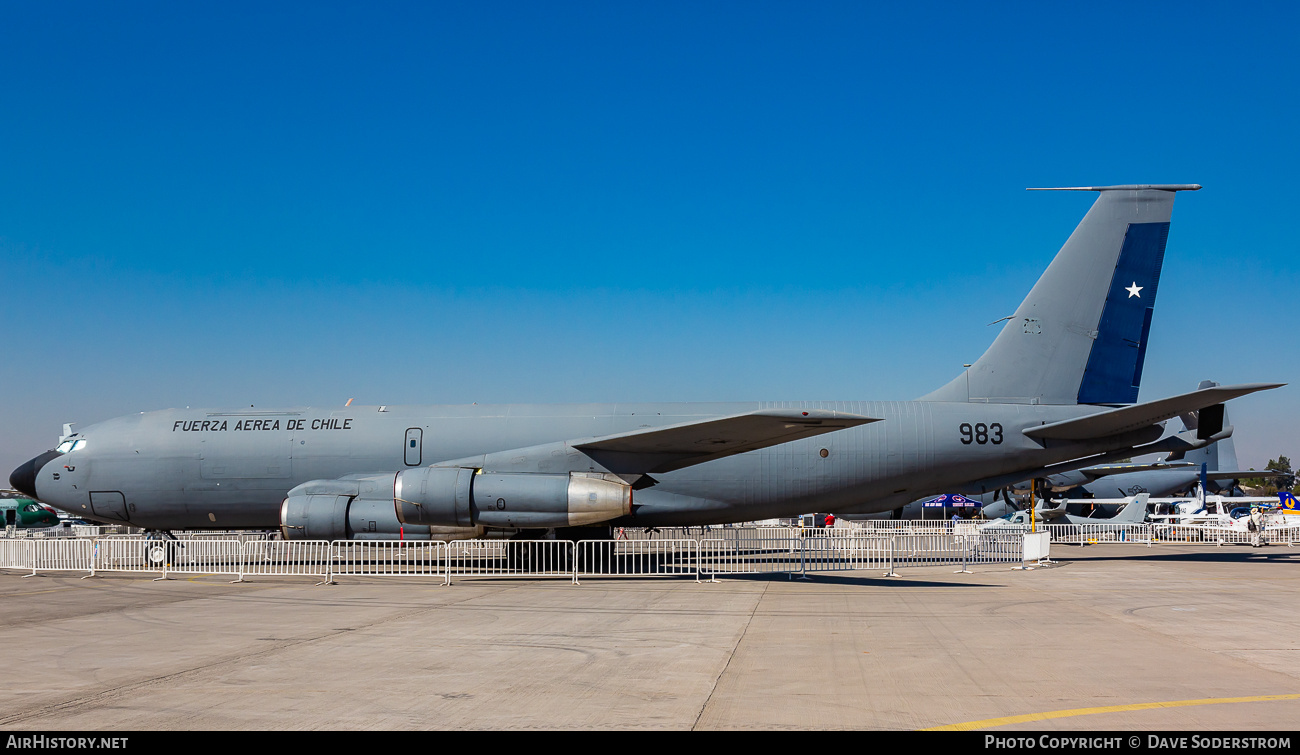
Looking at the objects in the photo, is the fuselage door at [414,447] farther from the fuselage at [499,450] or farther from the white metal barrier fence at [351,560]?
the white metal barrier fence at [351,560]

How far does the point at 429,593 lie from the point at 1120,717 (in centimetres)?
1138

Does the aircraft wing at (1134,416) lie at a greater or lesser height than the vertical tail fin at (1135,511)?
greater

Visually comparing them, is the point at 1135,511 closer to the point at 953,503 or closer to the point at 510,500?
the point at 953,503

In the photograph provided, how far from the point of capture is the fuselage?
61.2ft

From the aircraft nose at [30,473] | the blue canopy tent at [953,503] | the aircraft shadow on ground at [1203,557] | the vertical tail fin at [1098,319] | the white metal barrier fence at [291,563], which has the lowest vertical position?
the blue canopy tent at [953,503]

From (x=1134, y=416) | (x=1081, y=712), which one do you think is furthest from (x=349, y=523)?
(x=1134, y=416)

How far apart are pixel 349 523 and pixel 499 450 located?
3366 millimetres

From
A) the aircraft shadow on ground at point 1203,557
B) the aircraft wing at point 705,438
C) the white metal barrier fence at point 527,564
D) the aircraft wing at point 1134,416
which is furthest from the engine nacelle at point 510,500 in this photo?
the aircraft shadow on ground at point 1203,557

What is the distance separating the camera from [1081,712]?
18.9 feet

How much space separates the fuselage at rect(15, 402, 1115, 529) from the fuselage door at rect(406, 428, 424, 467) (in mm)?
26

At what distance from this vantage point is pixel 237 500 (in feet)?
62.6

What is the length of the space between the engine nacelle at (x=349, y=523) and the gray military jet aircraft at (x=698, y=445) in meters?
0.04

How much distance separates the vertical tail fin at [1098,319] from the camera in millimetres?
19766

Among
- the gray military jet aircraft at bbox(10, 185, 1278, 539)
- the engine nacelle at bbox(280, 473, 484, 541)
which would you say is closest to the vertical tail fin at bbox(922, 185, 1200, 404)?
the gray military jet aircraft at bbox(10, 185, 1278, 539)
